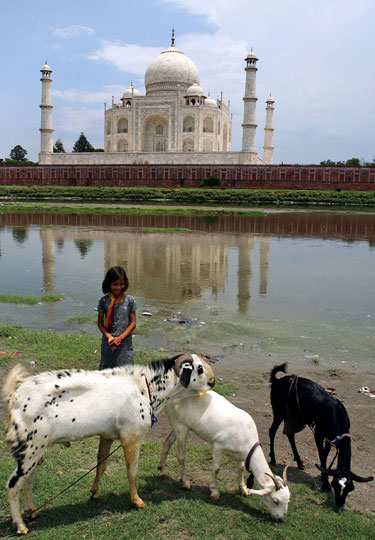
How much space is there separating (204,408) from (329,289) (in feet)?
25.0

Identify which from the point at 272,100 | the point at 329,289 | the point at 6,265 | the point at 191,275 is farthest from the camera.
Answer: the point at 272,100

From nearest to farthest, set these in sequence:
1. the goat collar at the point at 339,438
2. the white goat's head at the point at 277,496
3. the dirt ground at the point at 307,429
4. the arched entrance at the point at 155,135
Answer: the white goat's head at the point at 277,496, the goat collar at the point at 339,438, the dirt ground at the point at 307,429, the arched entrance at the point at 155,135

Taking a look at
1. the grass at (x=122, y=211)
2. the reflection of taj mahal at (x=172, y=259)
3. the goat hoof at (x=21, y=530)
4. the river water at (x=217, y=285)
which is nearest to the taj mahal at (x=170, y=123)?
the grass at (x=122, y=211)

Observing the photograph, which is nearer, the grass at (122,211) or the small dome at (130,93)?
the grass at (122,211)

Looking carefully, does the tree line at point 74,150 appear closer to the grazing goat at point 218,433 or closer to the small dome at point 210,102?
the small dome at point 210,102

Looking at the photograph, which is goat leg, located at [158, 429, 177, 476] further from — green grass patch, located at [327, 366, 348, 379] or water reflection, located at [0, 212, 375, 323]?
water reflection, located at [0, 212, 375, 323]

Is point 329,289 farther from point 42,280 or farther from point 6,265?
point 6,265

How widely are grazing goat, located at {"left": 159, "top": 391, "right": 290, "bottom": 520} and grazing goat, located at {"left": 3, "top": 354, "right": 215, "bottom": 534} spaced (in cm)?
15

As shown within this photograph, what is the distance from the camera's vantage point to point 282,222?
84.2 ft

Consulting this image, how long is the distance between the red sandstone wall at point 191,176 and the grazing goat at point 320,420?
43525 millimetres

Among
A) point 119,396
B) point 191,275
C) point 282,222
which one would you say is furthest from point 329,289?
point 282,222

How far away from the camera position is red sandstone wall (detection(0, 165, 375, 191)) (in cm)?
4491

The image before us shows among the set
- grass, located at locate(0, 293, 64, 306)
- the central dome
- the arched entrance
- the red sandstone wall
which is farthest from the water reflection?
the central dome

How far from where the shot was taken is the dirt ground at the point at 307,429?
3.84 m
